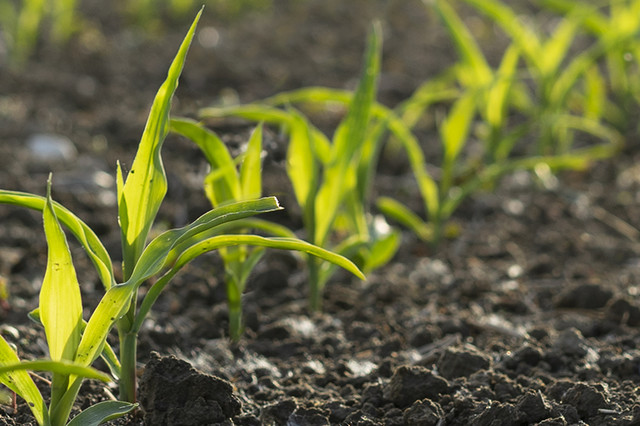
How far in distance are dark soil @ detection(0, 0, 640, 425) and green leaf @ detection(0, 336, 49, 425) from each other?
0.20 meters

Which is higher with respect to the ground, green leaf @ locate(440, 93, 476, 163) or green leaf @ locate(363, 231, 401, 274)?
green leaf @ locate(440, 93, 476, 163)

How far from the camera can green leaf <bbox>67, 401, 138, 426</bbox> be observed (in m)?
1.25

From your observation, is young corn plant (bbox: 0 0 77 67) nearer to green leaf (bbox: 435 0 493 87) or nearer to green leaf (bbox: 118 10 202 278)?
green leaf (bbox: 435 0 493 87)

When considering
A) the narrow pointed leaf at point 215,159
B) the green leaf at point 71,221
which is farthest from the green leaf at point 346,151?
the green leaf at point 71,221

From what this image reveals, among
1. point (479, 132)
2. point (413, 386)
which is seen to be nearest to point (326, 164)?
point (413, 386)

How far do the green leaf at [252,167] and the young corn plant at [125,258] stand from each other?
40 cm

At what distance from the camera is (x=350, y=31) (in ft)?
15.5

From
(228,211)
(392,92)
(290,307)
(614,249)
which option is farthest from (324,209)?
(392,92)

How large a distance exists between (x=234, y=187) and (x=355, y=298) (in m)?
0.56

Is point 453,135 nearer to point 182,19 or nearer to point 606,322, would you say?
point 606,322

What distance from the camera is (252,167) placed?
177cm

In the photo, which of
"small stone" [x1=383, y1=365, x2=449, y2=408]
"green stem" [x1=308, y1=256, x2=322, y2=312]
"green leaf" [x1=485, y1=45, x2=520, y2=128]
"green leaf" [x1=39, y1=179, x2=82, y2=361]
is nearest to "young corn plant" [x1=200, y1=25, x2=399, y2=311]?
"green stem" [x1=308, y1=256, x2=322, y2=312]

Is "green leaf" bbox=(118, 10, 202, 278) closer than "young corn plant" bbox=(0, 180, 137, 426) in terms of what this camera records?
No

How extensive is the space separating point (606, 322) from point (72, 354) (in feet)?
4.09
